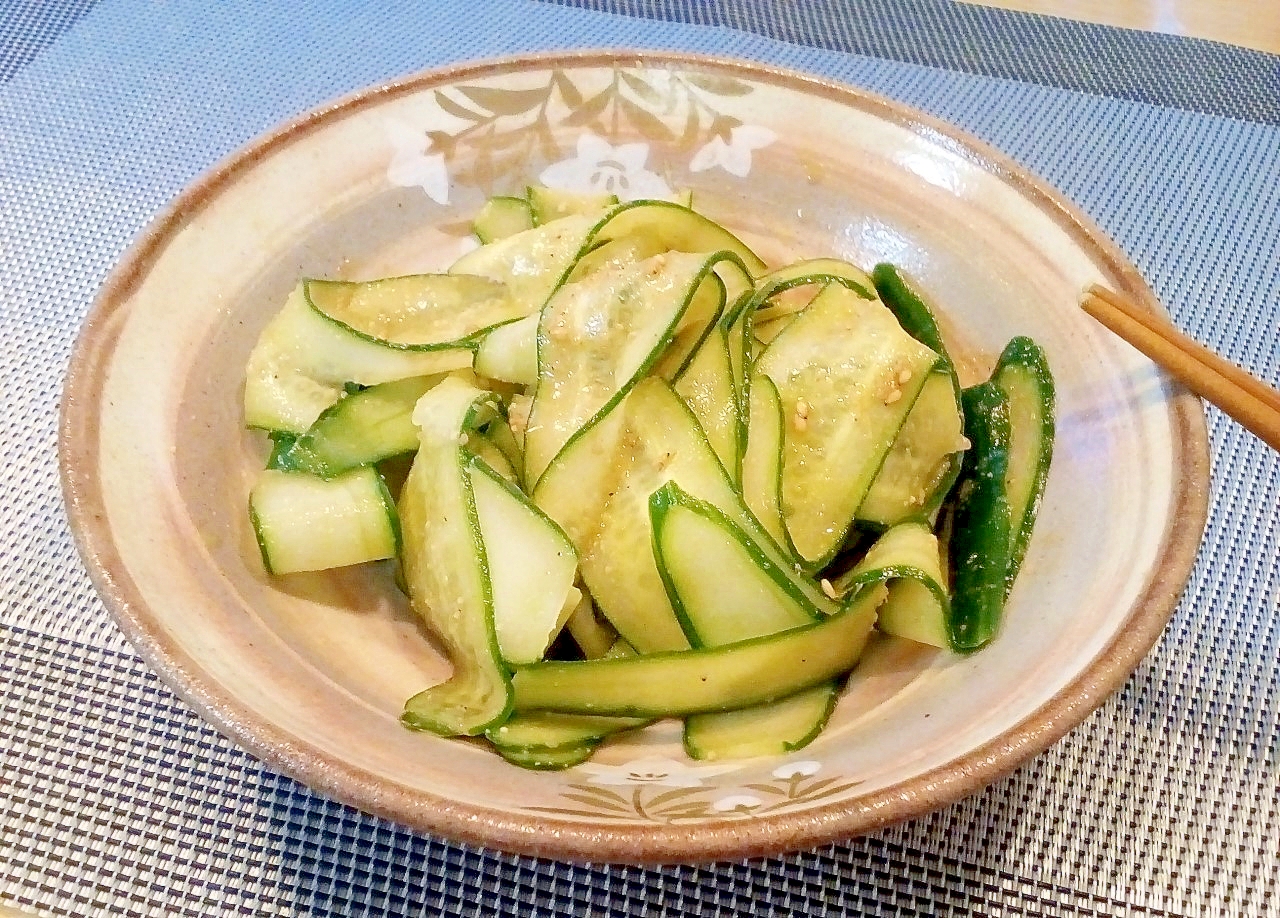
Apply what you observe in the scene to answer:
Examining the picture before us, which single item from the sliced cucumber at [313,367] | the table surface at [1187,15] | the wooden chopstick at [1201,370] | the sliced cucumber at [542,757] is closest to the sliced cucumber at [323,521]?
the sliced cucumber at [313,367]

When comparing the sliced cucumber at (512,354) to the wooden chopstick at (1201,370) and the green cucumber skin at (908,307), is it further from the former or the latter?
the wooden chopstick at (1201,370)

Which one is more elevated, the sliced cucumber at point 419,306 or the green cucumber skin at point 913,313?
the sliced cucumber at point 419,306

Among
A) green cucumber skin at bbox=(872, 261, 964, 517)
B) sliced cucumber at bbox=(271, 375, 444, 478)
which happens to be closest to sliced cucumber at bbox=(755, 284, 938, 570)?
green cucumber skin at bbox=(872, 261, 964, 517)

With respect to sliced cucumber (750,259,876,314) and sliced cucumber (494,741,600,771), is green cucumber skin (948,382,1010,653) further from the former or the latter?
sliced cucumber (494,741,600,771)

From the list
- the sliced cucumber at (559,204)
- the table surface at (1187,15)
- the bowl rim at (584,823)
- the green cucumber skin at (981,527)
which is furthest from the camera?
the table surface at (1187,15)

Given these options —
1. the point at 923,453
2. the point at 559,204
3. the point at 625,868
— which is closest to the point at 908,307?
the point at 923,453

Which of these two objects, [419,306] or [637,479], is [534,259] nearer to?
[419,306]
